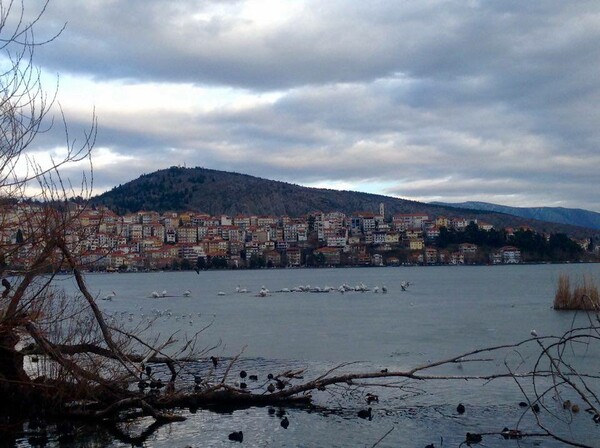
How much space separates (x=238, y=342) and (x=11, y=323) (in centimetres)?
1603

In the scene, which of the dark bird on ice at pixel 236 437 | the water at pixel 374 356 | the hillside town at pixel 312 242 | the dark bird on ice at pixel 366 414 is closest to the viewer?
the dark bird on ice at pixel 236 437

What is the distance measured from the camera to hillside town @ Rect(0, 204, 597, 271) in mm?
138125

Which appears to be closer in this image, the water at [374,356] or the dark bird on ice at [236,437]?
the dark bird on ice at [236,437]

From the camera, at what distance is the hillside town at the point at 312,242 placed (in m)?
138

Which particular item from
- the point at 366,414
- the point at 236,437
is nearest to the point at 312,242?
the point at 366,414

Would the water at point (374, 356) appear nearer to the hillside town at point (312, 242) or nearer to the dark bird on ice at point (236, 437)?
the dark bird on ice at point (236, 437)

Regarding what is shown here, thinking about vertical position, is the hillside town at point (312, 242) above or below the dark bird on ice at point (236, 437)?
above

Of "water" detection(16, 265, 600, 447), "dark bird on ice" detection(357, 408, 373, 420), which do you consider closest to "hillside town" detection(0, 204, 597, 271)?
"water" detection(16, 265, 600, 447)

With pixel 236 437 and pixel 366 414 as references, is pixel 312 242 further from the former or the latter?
pixel 236 437

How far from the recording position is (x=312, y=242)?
513 feet

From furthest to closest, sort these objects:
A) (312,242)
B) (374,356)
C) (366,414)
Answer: (312,242), (374,356), (366,414)

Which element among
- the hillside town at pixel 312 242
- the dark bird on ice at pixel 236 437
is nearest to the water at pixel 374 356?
the dark bird on ice at pixel 236 437

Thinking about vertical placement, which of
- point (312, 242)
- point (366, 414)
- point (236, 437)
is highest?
point (312, 242)

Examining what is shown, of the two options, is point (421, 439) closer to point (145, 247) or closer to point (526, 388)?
point (526, 388)
